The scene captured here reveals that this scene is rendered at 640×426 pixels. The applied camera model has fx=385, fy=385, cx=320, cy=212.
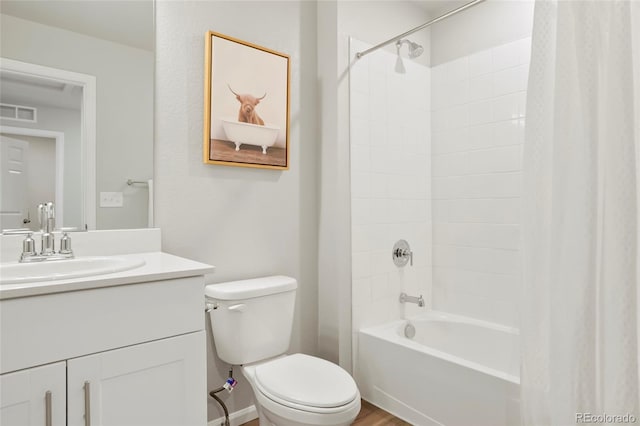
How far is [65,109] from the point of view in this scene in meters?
1.51

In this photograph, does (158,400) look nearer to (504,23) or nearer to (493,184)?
(493,184)

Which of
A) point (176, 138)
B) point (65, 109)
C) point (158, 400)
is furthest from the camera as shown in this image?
point (176, 138)

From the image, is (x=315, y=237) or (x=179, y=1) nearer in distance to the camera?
(x=179, y=1)

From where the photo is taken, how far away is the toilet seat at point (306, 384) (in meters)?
1.38

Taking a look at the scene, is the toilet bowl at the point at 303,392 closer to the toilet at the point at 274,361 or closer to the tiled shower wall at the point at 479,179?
the toilet at the point at 274,361

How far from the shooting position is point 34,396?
38.2 inches

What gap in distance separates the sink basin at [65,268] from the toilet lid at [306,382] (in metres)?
0.68

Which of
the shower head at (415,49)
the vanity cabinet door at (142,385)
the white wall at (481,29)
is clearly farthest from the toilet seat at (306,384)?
the white wall at (481,29)

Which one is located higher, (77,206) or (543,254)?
(77,206)

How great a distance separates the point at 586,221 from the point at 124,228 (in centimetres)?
168

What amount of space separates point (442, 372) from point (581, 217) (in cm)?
97

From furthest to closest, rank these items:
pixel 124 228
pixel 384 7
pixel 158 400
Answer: pixel 384 7 < pixel 124 228 < pixel 158 400

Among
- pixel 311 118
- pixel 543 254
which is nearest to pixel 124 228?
pixel 311 118

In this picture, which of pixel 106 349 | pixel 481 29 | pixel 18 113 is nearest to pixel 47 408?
pixel 106 349
